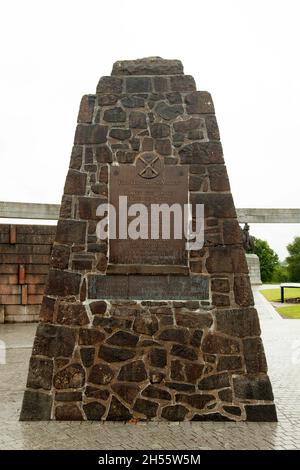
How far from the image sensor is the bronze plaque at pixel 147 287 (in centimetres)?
588

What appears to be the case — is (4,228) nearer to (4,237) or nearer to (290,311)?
(4,237)

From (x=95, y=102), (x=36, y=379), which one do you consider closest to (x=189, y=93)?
(x=95, y=102)

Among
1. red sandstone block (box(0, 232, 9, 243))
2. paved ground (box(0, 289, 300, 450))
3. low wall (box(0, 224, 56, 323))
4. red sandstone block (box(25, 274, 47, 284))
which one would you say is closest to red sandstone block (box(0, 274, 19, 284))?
low wall (box(0, 224, 56, 323))

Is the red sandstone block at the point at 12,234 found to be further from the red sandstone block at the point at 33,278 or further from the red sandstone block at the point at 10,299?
the red sandstone block at the point at 10,299

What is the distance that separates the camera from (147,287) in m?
5.92

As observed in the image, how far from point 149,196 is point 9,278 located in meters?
10.4

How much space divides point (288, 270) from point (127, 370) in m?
48.2

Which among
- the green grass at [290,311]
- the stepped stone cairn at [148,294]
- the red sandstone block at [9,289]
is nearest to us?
the stepped stone cairn at [148,294]

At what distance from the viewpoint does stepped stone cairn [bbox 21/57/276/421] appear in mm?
5738

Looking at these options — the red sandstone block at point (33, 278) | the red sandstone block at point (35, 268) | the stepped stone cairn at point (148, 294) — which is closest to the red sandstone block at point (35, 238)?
the red sandstone block at point (35, 268)

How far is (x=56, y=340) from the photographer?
19.2 feet
